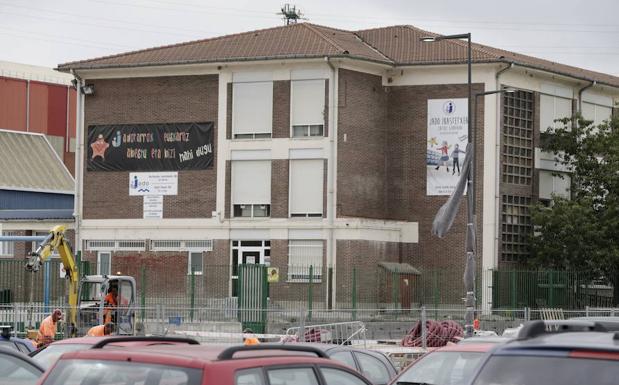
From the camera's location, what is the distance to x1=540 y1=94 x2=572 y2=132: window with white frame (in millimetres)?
55875

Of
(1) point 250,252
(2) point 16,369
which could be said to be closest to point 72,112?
(1) point 250,252

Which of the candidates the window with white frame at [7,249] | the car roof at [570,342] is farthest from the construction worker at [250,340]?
the window with white frame at [7,249]

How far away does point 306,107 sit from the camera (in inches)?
2063

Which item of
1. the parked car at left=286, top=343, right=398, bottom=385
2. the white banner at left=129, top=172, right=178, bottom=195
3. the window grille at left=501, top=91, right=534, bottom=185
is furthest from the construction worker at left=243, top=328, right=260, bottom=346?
the window grille at left=501, top=91, right=534, bottom=185

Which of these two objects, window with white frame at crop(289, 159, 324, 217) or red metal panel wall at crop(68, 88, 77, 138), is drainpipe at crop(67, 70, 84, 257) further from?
red metal panel wall at crop(68, 88, 77, 138)

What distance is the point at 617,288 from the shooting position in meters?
54.1

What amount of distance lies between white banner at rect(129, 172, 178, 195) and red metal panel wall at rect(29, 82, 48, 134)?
97.6 feet

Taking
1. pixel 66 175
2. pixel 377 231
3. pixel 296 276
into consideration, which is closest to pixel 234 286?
pixel 296 276

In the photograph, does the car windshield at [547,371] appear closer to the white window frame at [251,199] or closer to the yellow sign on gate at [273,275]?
the yellow sign on gate at [273,275]

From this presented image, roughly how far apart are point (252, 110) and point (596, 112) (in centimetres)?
1636

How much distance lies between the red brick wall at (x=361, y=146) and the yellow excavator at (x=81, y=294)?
14.8 meters

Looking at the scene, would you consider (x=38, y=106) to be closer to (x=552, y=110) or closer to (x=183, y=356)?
(x=552, y=110)

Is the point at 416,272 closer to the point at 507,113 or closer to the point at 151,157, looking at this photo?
the point at 507,113

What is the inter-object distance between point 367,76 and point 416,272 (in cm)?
832
